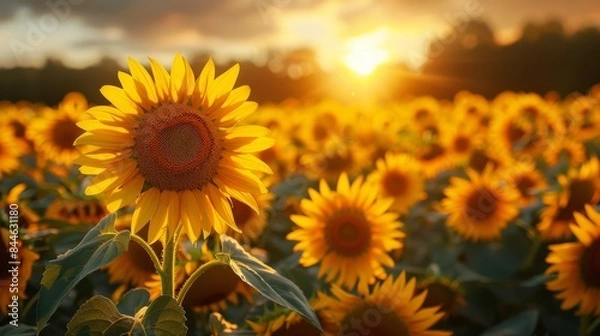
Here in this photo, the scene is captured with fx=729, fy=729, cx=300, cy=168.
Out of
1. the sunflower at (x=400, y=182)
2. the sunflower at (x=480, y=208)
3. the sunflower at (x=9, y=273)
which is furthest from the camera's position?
the sunflower at (x=400, y=182)

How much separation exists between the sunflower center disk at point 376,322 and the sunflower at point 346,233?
0.71 meters

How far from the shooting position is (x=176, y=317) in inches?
76.0

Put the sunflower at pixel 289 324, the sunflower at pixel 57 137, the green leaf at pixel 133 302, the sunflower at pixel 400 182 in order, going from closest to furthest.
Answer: the green leaf at pixel 133 302 → the sunflower at pixel 289 324 → the sunflower at pixel 400 182 → the sunflower at pixel 57 137

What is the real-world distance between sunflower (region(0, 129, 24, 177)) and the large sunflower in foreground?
11.9ft

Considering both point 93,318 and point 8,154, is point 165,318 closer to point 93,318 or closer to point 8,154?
point 93,318

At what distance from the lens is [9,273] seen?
2715 millimetres

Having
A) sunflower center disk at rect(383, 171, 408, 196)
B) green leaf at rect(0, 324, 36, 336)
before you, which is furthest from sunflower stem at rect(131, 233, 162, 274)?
sunflower center disk at rect(383, 171, 408, 196)

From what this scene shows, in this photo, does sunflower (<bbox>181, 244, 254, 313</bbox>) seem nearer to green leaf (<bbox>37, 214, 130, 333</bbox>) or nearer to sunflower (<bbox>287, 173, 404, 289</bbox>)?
sunflower (<bbox>287, 173, 404, 289</bbox>)

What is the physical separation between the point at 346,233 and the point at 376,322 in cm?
97

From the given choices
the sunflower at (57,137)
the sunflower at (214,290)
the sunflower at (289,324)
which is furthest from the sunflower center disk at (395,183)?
the sunflower at (289,324)

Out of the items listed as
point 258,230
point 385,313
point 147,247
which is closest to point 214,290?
point 385,313

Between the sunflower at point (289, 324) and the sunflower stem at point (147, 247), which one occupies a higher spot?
the sunflower stem at point (147, 247)

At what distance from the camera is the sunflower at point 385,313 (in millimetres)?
2605

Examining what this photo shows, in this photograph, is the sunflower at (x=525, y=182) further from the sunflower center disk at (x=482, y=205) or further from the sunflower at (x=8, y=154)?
the sunflower at (x=8, y=154)
